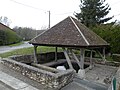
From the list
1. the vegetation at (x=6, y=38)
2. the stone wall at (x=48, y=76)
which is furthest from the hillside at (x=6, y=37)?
the stone wall at (x=48, y=76)

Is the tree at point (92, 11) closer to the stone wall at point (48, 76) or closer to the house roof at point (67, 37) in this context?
the house roof at point (67, 37)

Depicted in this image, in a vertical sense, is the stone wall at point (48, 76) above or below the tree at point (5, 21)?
below

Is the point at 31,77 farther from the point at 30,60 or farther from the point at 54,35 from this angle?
the point at 30,60

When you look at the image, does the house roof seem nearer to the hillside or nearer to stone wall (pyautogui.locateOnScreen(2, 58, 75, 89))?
stone wall (pyautogui.locateOnScreen(2, 58, 75, 89))

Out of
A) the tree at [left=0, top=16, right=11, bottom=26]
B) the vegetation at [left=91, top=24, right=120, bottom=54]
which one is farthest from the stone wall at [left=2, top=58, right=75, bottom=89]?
the tree at [left=0, top=16, right=11, bottom=26]

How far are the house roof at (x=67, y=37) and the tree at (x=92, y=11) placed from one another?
12.8 meters

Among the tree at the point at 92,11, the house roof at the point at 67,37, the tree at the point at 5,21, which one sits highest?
the tree at the point at 5,21

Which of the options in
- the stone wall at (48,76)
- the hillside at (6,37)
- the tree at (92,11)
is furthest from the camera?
the hillside at (6,37)

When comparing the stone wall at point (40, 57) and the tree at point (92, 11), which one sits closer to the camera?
the stone wall at point (40, 57)

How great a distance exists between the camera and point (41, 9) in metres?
30.5

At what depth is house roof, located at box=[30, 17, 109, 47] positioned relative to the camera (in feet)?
31.0

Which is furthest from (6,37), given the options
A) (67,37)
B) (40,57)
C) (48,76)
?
(48,76)

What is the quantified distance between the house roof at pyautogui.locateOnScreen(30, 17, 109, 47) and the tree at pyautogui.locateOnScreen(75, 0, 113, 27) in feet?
42.1

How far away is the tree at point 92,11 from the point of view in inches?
947
